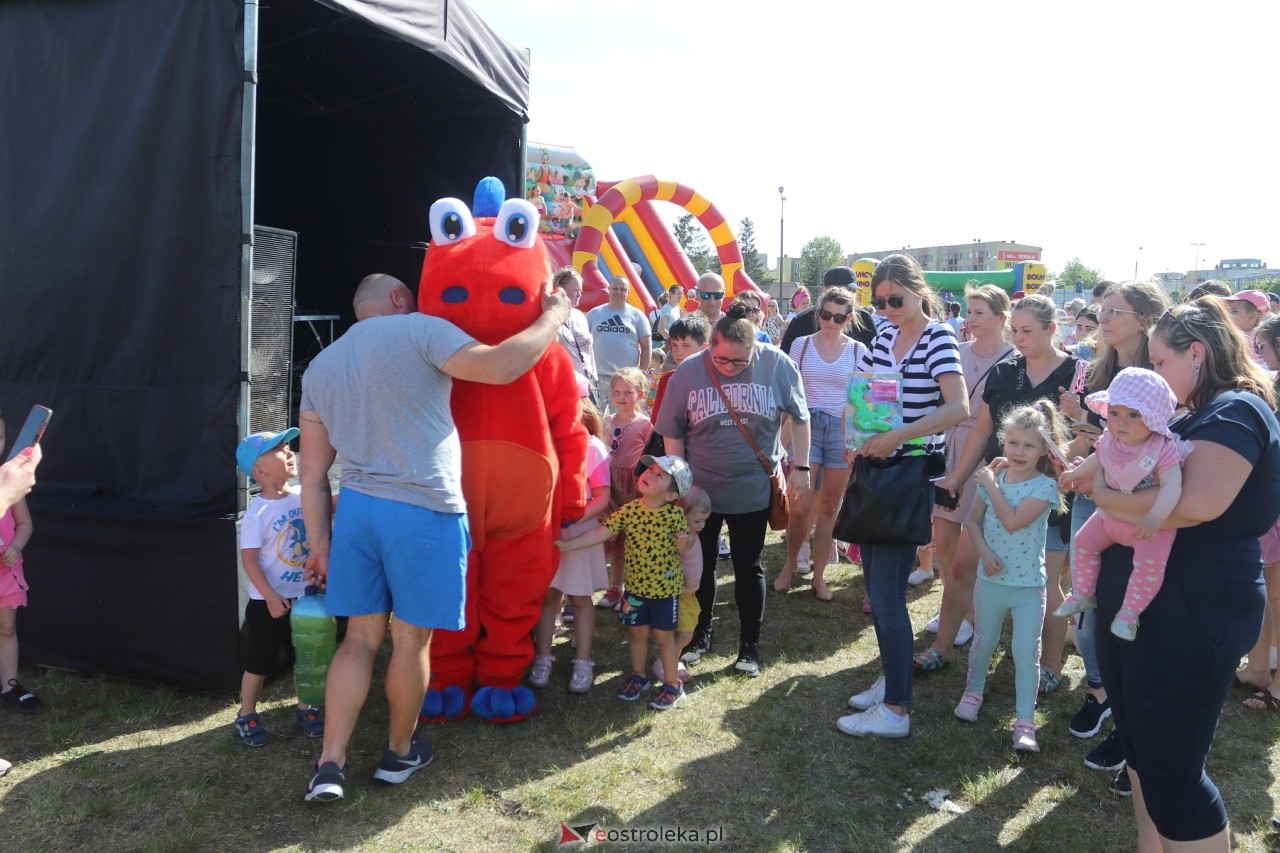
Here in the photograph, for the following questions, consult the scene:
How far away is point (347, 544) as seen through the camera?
3.00 m

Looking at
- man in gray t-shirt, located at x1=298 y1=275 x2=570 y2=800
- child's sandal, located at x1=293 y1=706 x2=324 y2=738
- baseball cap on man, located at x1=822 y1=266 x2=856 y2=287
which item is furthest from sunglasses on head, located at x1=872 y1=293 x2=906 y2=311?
baseball cap on man, located at x1=822 y1=266 x2=856 y2=287

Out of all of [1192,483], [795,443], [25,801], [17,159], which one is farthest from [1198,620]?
[17,159]

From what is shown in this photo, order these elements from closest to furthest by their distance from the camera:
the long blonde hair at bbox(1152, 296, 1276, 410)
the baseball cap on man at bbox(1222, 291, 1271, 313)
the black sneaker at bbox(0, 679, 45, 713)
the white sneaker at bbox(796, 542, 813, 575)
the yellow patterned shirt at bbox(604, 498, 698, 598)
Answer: the long blonde hair at bbox(1152, 296, 1276, 410)
the black sneaker at bbox(0, 679, 45, 713)
the yellow patterned shirt at bbox(604, 498, 698, 598)
the baseball cap on man at bbox(1222, 291, 1271, 313)
the white sneaker at bbox(796, 542, 813, 575)

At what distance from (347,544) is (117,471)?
1611 mm

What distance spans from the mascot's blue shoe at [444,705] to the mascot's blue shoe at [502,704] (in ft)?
0.17

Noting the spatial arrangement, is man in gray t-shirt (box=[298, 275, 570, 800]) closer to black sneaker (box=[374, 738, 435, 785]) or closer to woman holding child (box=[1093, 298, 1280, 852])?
black sneaker (box=[374, 738, 435, 785])

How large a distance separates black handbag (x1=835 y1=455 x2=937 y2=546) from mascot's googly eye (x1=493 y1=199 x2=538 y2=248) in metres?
1.60

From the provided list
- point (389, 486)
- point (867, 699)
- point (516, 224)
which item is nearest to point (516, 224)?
point (516, 224)

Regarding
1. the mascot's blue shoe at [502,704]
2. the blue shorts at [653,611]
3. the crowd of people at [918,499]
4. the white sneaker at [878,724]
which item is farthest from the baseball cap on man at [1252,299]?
the mascot's blue shoe at [502,704]

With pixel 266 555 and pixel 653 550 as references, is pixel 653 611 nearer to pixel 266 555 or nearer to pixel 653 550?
pixel 653 550

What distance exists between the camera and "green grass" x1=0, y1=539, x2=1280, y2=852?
2949 mm

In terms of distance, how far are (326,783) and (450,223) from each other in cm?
209

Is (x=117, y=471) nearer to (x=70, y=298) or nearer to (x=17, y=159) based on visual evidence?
(x=70, y=298)

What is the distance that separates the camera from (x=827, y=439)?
5383 mm
